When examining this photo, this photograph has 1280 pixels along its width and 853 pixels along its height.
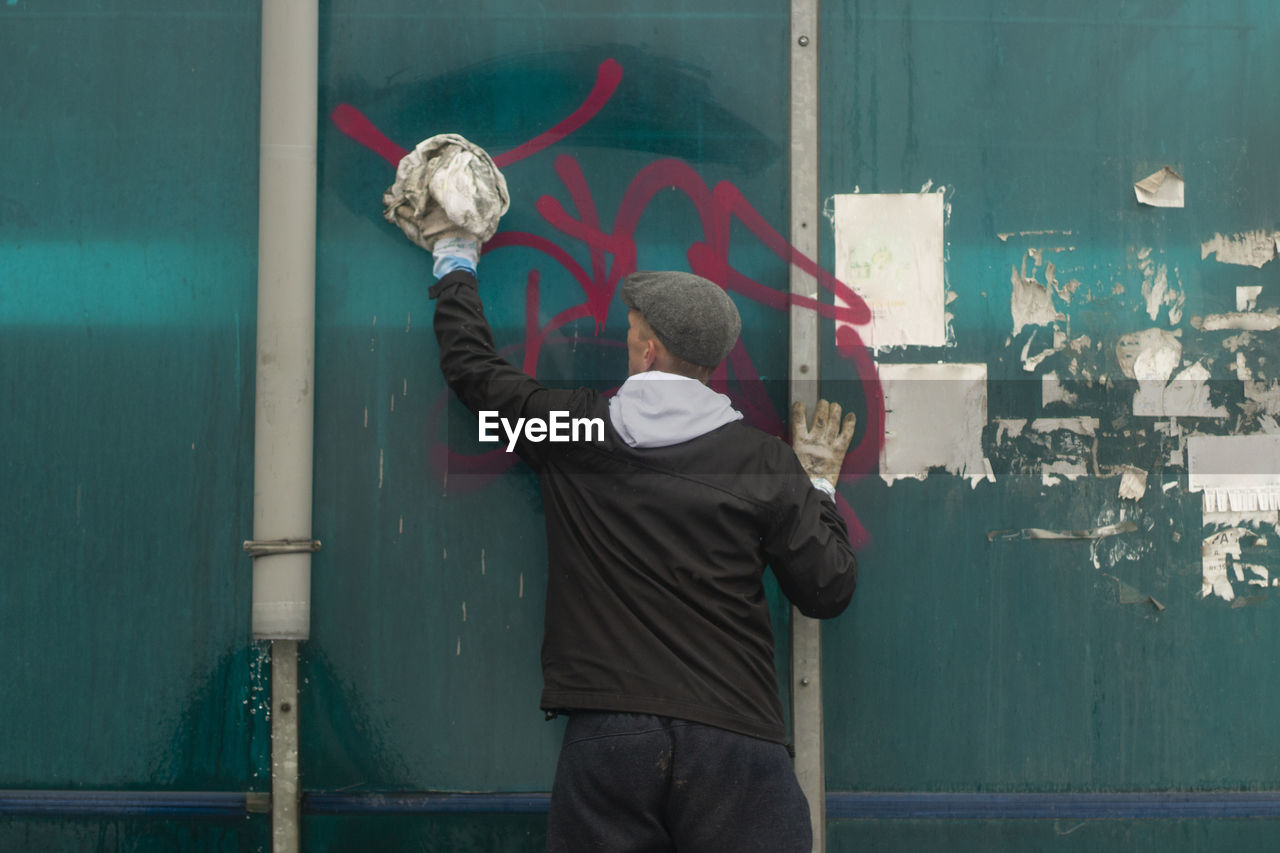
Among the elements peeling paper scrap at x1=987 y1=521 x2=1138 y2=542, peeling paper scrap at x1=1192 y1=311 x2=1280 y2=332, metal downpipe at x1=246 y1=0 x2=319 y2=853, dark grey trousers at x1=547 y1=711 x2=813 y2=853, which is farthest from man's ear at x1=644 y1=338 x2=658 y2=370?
peeling paper scrap at x1=1192 y1=311 x2=1280 y2=332

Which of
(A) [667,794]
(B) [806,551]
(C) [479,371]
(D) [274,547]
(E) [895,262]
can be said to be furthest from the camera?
(E) [895,262]

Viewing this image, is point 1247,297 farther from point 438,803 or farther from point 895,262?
point 438,803

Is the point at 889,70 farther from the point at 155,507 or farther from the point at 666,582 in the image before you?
the point at 155,507

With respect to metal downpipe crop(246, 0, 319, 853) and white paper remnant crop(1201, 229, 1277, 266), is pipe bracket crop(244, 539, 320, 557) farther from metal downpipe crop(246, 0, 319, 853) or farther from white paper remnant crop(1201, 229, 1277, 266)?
white paper remnant crop(1201, 229, 1277, 266)

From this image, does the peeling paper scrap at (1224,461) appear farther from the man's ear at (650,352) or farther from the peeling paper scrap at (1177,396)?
the man's ear at (650,352)

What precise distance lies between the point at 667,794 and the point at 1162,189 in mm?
1745

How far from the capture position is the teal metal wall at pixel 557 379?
Answer: 2383mm

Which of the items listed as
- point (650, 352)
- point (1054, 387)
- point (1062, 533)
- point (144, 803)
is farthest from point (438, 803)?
point (1054, 387)

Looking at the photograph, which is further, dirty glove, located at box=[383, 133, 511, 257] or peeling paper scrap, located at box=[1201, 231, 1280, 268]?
peeling paper scrap, located at box=[1201, 231, 1280, 268]

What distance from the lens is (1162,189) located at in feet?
7.89

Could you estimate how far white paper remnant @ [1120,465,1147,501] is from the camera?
241 centimetres

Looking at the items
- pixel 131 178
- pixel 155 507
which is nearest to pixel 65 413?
pixel 155 507

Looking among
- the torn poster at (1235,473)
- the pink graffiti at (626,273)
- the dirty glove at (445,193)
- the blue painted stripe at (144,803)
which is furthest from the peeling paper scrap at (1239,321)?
the blue painted stripe at (144,803)

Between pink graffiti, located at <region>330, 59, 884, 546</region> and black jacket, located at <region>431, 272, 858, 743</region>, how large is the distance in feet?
1.16
